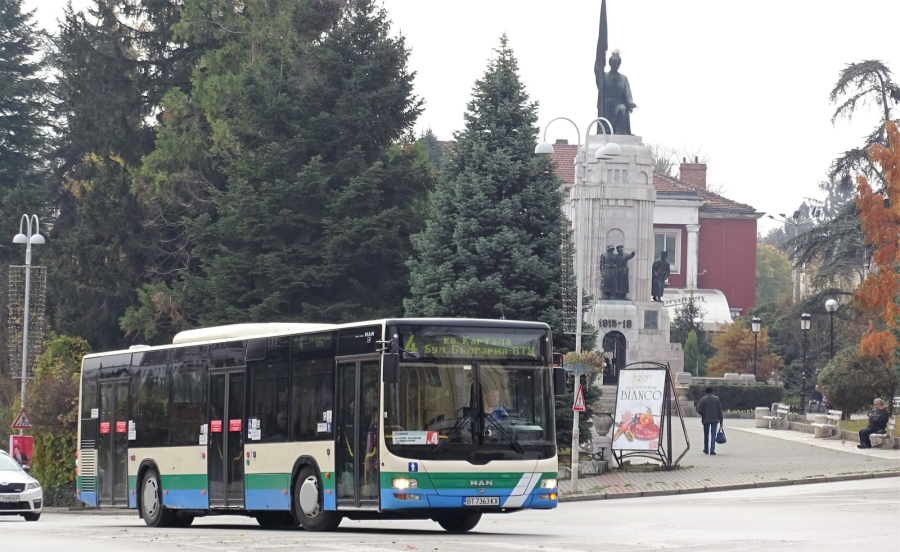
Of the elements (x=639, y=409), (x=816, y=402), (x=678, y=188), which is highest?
(x=678, y=188)

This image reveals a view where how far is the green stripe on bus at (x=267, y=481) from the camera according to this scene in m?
19.1

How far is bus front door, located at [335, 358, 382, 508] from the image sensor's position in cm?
1742

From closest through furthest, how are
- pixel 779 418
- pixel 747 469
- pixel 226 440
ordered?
1. pixel 226 440
2. pixel 747 469
3. pixel 779 418

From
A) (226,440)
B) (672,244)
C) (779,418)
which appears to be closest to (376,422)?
(226,440)

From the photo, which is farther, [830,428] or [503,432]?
[830,428]

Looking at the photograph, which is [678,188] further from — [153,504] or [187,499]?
[187,499]

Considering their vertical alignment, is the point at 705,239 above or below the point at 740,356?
above

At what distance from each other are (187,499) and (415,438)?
5517 millimetres

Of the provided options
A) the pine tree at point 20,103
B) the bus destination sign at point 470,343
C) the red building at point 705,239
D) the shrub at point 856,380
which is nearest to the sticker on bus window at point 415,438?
the bus destination sign at point 470,343

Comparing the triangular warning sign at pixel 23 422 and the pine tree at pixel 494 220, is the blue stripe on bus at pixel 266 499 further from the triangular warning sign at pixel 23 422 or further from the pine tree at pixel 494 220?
the triangular warning sign at pixel 23 422

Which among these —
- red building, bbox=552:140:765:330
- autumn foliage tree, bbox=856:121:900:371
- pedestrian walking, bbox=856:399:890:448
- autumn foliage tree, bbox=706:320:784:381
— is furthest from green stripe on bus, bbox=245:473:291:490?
red building, bbox=552:140:765:330

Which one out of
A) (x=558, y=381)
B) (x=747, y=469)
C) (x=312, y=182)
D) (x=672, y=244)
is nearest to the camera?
(x=558, y=381)

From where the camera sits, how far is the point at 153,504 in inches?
888

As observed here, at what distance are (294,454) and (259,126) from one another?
27925mm
